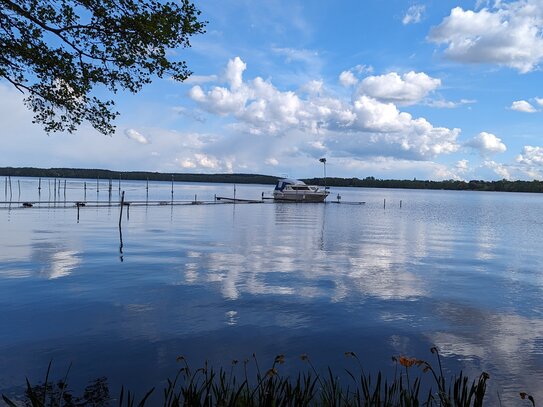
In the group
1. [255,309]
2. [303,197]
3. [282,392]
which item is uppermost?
[303,197]

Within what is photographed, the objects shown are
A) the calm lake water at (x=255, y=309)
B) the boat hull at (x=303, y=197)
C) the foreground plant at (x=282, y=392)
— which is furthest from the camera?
the boat hull at (x=303, y=197)

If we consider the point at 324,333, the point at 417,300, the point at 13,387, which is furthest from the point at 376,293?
the point at 13,387

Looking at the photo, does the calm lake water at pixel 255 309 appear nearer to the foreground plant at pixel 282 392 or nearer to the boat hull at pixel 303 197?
the foreground plant at pixel 282 392

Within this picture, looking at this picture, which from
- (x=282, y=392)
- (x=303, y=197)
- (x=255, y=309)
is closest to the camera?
(x=282, y=392)

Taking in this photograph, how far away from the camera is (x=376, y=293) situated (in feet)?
58.6

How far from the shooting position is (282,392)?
6285mm

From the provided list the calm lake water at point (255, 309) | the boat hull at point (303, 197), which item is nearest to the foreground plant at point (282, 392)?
the calm lake water at point (255, 309)

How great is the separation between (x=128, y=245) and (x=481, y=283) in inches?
800

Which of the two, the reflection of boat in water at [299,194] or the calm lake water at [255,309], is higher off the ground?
the reflection of boat in water at [299,194]

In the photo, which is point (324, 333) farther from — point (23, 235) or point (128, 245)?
point (23, 235)

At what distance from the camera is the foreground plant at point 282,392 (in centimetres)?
566

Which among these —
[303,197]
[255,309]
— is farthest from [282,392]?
[303,197]

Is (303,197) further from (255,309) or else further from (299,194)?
(255,309)

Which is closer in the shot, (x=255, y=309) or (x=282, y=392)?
(x=282, y=392)
